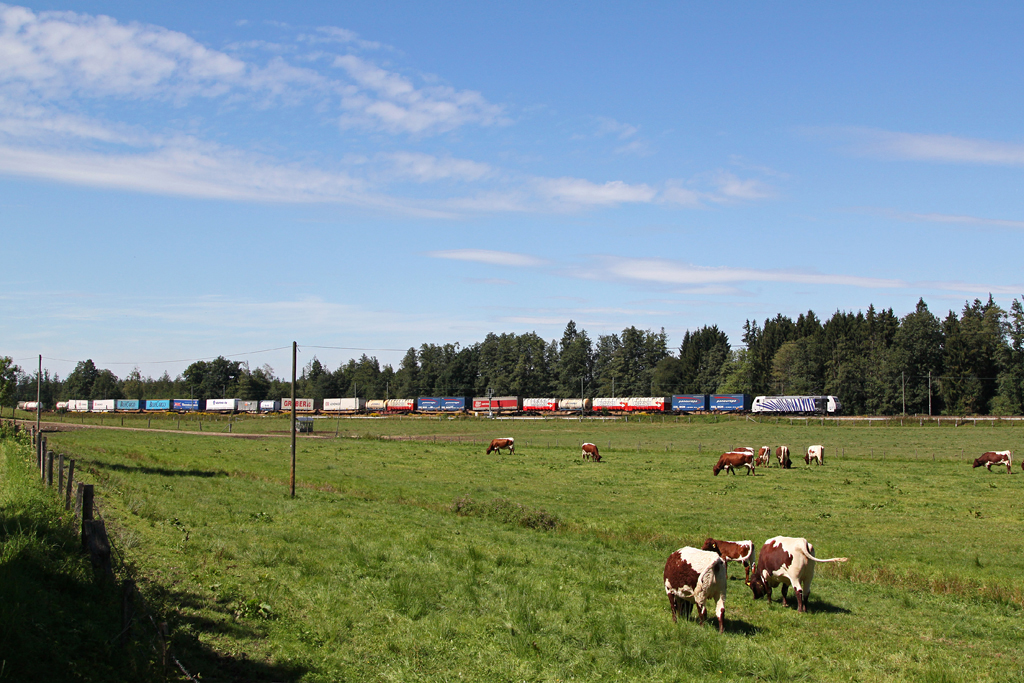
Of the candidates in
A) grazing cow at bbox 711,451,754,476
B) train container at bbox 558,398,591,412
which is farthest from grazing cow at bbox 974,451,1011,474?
train container at bbox 558,398,591,412

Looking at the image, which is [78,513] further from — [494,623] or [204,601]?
[494,623]

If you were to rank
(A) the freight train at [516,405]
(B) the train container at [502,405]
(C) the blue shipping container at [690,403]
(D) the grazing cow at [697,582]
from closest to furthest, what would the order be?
1. (D) the grazing cow at [697,582]
2. (A) the freight train at [516,405]
3. (C) the blue shipping container at [690,403]
4. (B) the train container at [502,405]

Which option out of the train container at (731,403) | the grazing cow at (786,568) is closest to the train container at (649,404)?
the train container at (731,403)

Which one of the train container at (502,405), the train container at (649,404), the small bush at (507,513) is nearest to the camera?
the small bush at (507,513)

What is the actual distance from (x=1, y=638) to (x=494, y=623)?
22.1 ft

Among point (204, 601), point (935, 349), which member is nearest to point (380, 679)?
point (204, 601)

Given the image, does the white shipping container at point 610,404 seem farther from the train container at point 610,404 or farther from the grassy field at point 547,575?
the grassy field at point 547,575

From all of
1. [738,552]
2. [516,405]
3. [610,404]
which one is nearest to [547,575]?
[738,552]

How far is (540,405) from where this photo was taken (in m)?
143

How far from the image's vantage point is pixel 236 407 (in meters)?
162

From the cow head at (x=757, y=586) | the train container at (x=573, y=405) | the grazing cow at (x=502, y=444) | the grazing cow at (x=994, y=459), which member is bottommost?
the train container at (x=573, y=405)

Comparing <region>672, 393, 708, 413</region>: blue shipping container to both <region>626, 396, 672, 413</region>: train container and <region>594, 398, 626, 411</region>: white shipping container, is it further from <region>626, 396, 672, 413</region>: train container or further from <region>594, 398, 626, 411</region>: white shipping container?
<region>594, 398, 626, 411</region>: white shipping container

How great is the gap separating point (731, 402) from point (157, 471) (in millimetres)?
106933

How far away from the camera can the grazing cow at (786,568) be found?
43.6 feet
